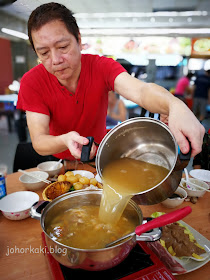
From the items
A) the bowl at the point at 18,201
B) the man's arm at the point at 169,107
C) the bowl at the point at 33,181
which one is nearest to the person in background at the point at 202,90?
the man's arm at the point at 169,107

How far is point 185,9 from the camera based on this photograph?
7.64 metres

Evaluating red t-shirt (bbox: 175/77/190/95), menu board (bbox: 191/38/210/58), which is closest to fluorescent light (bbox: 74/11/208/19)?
red t-shirt (bbox: 175/77/190/95)

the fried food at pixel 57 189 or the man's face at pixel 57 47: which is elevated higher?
the man's face at pixel 57 47

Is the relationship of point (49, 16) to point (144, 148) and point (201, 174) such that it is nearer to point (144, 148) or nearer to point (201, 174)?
point (144, 148)

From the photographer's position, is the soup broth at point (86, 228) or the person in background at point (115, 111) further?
the person in background at point (115, 111)

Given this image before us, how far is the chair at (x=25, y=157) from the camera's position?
2.39m

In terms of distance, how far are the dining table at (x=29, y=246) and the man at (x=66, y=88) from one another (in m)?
0.51

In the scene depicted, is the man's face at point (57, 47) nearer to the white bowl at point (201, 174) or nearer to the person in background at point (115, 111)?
the white bowl at point (201, 174)

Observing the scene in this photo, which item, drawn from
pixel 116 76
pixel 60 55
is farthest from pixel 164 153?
pixel 60 55

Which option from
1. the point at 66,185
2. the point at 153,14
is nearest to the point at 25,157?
the point at 66,185

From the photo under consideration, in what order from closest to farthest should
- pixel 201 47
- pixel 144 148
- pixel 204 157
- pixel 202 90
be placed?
pixel 144 148, pixel 204 157, pixel 202 90, pixel 201 47

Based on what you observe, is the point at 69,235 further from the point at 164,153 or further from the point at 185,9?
the point at 185,9

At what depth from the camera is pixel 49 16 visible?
141cm

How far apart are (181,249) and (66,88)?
139 centimetres
